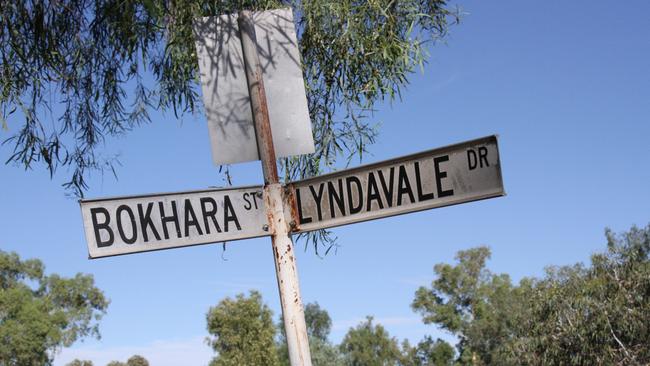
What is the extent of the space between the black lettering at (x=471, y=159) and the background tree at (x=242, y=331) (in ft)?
156

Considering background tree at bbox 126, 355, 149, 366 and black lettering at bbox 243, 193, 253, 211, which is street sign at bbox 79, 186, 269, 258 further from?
background tree at bbox 126, 355, 149, 366

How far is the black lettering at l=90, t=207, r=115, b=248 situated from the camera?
4.35 metres

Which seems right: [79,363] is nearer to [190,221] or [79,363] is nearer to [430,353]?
[430,353]

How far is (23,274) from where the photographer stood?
182ft

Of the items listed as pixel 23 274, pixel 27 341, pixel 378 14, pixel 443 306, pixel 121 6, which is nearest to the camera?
pixel 121 6

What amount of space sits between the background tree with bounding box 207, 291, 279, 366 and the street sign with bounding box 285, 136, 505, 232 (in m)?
47.2

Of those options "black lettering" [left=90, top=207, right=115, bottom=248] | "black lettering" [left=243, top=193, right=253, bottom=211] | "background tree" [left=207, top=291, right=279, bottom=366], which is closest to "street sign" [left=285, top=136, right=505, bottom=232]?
"black lettering" [left=243, top=193, right=253, bottom=211]

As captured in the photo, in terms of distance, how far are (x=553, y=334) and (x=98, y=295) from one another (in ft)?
93.2

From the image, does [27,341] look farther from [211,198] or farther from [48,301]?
[211,198]

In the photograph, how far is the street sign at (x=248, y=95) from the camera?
4.58m

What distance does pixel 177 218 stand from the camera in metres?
4.43

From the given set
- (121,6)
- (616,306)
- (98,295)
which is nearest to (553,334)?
(616,306)

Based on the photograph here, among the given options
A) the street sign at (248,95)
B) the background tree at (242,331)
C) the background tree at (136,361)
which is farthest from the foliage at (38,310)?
the street sign at (248,95)

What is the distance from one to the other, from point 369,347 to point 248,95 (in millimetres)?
84777
